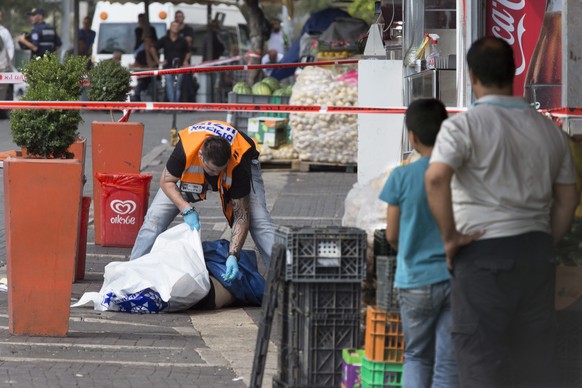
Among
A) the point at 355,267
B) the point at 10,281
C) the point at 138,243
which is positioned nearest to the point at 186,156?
the point at 138,243

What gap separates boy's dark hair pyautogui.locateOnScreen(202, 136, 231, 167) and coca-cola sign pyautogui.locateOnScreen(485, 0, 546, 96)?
8.45ft

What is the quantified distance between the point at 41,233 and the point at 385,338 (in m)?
2.57

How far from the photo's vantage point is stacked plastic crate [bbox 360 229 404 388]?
5.40 meters

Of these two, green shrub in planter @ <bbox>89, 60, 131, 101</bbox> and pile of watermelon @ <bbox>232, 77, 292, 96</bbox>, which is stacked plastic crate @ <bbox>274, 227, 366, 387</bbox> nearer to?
green shrub in planter @ <bbox>89, 60, 131, 101</bbox>

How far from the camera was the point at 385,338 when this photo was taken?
543 cm

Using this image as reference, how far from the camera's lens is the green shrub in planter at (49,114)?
8352 millimetres

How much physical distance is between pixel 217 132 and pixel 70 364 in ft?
7.15

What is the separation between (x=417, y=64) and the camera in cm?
1065

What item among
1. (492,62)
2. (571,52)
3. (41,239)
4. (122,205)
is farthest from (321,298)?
(122,205)

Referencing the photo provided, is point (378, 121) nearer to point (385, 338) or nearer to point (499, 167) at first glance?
point (385, 338)

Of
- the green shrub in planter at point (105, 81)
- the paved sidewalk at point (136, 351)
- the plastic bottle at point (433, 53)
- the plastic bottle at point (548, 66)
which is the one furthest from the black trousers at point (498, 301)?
the green shrub in planter at point (105, 81)

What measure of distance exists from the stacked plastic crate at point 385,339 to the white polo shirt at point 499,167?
643 mm

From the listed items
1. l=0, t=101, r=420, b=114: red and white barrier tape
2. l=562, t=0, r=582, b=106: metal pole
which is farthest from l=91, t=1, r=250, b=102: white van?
l=562, t=0, r=582, b=106: metal pole

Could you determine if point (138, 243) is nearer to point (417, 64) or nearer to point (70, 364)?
point (70, 364)
